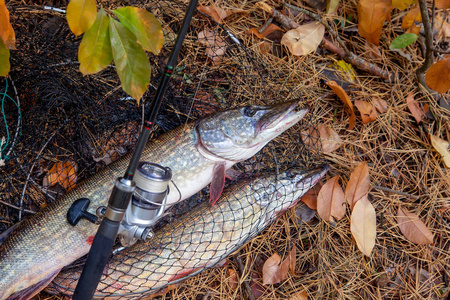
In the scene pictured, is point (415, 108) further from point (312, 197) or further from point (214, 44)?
point (214, 44)

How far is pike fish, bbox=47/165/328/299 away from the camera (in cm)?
208

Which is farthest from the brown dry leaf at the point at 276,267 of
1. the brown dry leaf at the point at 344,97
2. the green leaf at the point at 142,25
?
the green leaf at the point at 142,25

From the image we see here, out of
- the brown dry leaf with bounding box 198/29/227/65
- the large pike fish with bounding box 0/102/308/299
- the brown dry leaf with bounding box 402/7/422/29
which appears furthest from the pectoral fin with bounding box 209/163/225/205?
the brown dry leaf with bounding box 402/7/422/29

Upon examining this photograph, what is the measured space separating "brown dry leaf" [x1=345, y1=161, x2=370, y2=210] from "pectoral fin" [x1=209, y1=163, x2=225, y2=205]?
908 mm

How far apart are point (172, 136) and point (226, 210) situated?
22.5 inches

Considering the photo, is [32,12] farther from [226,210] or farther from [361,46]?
[361,46]

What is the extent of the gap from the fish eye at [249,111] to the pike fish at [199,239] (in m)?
0.46

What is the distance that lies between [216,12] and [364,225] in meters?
1.79

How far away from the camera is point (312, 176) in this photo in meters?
2.36

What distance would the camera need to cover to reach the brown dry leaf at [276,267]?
235 centimetres

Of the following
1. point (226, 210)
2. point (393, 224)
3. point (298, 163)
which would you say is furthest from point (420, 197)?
point (226, 210)

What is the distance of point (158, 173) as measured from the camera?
1745 mm

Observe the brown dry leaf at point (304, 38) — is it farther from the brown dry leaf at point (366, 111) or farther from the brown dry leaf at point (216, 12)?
the brown dry leaf at point (366, 111)

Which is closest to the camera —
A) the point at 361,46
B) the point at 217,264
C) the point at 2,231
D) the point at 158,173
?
the point at 158,173
